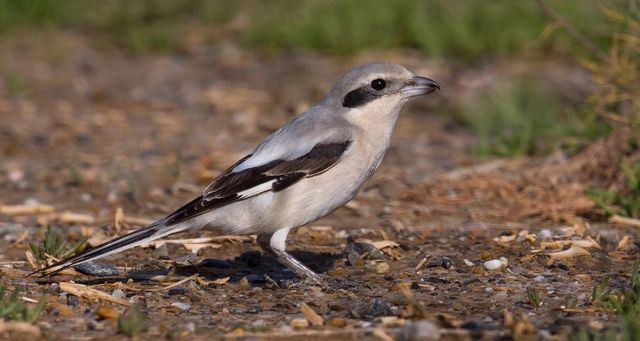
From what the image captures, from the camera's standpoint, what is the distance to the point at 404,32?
1111 centimetres

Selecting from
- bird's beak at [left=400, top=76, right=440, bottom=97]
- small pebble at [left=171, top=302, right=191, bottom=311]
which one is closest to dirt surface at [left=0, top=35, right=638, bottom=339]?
small pebble at [left=171, top=302, right=191, bottom=311]

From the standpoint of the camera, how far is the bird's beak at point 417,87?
5.79 metres

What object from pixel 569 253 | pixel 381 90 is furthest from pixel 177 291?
pixel 569 253

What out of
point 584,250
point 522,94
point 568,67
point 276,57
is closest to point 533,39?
point 568,67

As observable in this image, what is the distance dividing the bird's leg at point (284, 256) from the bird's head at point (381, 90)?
797 mm

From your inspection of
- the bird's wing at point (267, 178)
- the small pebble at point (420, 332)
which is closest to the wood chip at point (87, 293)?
the bird's wing at point (267, 178)

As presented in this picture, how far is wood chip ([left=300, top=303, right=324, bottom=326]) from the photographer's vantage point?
15.1 ft

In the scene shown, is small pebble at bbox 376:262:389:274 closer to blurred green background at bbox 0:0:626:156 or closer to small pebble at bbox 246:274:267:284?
small pebble at bbox 246:274:267:284

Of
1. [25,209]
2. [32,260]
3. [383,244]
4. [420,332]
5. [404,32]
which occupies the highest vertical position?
[404,32]

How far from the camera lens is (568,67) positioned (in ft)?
34.0

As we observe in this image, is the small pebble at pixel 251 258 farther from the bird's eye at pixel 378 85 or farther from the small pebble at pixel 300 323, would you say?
the small pebble at pixel 300 323

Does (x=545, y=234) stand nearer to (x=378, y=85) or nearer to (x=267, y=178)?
(x=378, y=85)

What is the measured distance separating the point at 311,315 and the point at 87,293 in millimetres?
1156

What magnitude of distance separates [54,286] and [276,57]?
6.43 m
